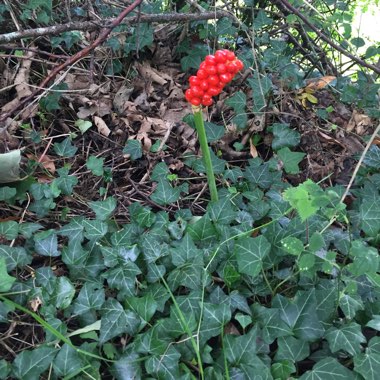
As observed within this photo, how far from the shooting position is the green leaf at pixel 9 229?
1.65 m

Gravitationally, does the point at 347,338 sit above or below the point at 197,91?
below

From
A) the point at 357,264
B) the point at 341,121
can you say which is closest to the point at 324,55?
the point at 341,121

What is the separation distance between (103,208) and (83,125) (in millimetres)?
608

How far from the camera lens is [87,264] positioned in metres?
1.60

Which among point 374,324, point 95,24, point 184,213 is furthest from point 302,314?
point 95,24

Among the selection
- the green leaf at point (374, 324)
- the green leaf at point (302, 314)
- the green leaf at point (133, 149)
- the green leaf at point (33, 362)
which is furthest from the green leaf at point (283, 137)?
the green leaf at point (33, 362)

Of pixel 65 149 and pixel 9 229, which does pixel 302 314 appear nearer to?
pixel 9 229

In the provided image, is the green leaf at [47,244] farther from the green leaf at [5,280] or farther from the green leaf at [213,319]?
the green leaf at [213,319]

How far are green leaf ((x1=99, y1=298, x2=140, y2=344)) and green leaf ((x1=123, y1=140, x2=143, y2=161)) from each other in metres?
0.82

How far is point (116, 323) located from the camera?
1425 millimetres

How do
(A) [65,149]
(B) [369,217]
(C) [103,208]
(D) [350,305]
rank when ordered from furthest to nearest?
(A) [65,149] < (C) [103,208] < (B) [369,217] < (D) [350,305]

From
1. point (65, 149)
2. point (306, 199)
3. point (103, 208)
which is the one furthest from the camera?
point (65, 149)

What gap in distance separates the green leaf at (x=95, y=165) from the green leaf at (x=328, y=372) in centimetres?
116

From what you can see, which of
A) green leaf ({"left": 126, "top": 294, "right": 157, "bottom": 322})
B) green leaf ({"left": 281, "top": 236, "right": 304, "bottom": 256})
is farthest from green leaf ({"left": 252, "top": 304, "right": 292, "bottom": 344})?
green leaf ({"left": 126, "top": 294, "right": 157, "bottom": 322})
